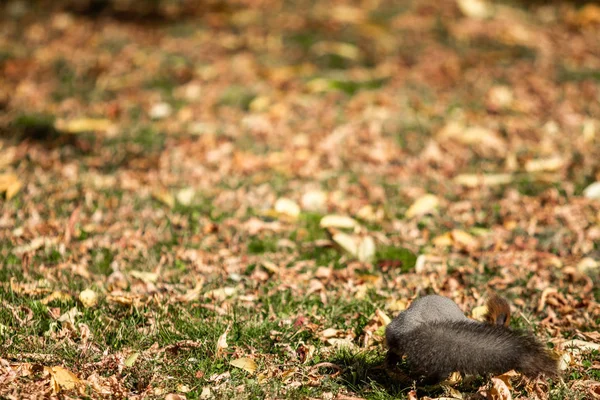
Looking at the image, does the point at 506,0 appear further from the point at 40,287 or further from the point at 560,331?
the point at 40,287

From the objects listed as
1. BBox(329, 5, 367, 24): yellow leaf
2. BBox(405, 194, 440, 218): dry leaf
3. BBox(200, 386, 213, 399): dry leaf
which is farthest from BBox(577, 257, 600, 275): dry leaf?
BBox(329, 5, 367, 24): yellow leaf

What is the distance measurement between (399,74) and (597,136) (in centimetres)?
214

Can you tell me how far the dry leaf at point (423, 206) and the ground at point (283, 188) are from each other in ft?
0.04

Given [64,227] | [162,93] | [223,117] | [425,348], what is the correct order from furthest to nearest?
[162,93]
[223,117]
[64,227]
[425,348]

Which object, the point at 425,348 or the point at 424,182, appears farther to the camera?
the point at 424,182

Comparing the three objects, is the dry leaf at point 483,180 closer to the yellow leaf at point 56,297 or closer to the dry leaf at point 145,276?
the dry leaf at point 145,276

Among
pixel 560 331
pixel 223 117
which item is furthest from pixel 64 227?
pixel 560 331

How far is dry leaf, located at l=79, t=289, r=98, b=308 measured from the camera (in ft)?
11.6

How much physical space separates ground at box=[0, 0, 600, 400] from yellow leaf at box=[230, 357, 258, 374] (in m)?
0.01

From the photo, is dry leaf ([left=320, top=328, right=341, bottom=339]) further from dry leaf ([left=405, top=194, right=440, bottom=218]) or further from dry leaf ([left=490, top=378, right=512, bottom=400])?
dry leaf ([left=405, top=194, right=440, bottom=218])

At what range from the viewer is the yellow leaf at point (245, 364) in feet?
9.98

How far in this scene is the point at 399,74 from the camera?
7.20 metres

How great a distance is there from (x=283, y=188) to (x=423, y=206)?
1.09 metres

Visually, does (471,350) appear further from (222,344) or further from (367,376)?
(222,344)
